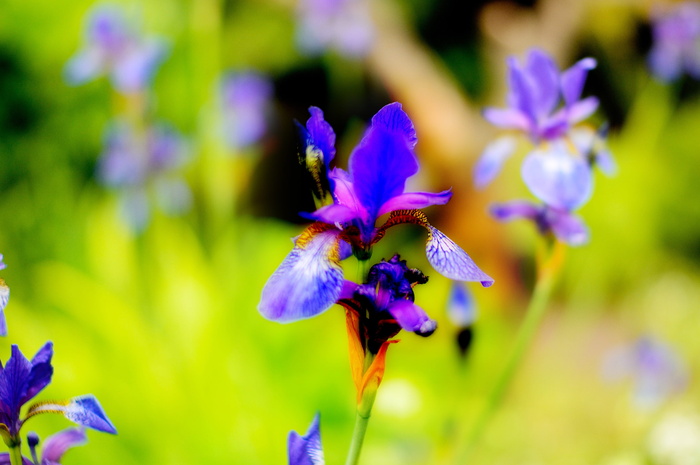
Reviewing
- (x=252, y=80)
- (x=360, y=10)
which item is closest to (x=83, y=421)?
(x=252, y=80)

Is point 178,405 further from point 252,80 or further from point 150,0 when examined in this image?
point 150,0

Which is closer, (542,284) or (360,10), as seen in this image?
(542,284)

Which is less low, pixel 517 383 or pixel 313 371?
pixel 517 383

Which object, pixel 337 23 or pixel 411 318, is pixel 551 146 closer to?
pixel 411 318

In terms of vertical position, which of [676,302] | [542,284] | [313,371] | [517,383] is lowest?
[542,284]

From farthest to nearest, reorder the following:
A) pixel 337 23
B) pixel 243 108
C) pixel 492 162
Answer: pixel 337 23
pixel 243 108
pixel 492 162

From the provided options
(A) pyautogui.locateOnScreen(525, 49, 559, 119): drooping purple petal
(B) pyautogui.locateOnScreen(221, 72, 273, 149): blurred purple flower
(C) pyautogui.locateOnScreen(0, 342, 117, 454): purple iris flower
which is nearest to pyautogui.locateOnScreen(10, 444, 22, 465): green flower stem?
(C) pyautogui.locateOnScreen(0, 342, 117, 454): purple iris flower

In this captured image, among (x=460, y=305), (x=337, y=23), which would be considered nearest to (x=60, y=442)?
(x=460, y=305)
